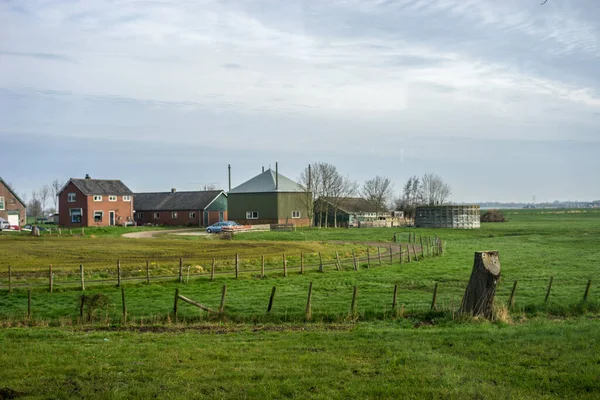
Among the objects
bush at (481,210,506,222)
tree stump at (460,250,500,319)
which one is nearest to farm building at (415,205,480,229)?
bush at (481,210,506,222)

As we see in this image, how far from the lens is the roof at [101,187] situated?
88000mm

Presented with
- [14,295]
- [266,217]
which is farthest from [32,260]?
[266,217]

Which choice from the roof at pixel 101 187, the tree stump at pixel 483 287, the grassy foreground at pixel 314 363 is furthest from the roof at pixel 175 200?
the grassy foreground at pixel 314 363

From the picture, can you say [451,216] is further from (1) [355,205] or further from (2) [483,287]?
(2) [483,287]

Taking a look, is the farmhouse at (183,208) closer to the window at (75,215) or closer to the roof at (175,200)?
the roof at (175,200)

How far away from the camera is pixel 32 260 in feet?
133

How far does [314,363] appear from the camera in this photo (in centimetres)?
1216

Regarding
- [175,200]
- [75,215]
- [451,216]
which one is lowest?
[451,216]

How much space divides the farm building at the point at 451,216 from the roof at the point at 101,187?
147 feet

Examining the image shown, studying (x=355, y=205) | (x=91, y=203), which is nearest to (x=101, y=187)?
(x=91, y=203)

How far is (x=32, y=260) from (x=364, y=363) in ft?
111

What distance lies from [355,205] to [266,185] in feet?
59.3

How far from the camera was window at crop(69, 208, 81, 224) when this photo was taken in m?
88.3

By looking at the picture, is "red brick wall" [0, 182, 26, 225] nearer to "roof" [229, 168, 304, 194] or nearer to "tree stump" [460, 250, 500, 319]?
"roof" [229, 168, 304, 194]
